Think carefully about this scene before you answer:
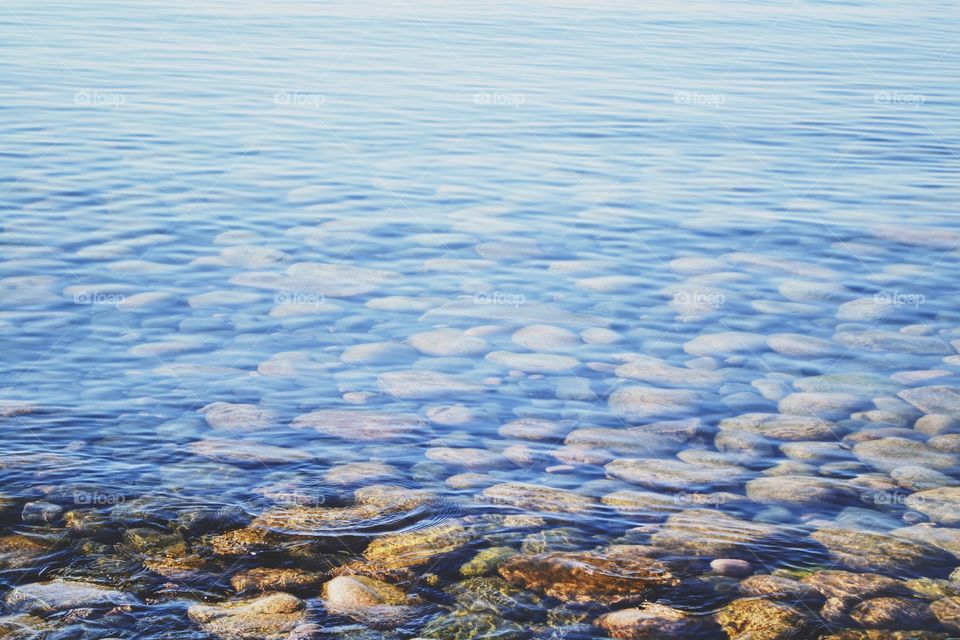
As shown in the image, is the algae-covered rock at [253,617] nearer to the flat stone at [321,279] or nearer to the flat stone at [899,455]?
the flat stone at [899,455]

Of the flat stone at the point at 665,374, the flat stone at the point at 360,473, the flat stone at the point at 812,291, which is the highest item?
the flat stone at the point at 812,291

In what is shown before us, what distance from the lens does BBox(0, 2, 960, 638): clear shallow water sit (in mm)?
5867

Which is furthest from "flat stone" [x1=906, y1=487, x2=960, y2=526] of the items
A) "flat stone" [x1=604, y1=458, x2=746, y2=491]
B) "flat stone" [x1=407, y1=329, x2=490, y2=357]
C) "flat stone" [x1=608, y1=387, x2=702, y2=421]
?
"flat stone" [x1=407, y1=329, x2=490, y2=357]

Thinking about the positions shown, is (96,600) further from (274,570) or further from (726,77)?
(726,77)

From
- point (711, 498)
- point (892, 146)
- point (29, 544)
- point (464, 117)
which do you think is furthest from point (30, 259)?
point (892, 146)

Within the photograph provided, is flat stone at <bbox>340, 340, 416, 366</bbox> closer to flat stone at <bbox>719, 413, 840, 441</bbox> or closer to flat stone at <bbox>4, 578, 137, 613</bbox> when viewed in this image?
flat stone at <bbox>719, 413, 840, 441</bbox>

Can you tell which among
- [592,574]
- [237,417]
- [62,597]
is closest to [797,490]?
[592,574]

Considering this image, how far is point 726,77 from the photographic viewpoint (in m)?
19.6

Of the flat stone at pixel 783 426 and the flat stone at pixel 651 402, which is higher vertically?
the flat stone at pixel 651 402

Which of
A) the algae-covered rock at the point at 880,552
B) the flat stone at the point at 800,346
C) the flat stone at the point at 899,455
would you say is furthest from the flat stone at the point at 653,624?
the flat stone at the point at 800,346

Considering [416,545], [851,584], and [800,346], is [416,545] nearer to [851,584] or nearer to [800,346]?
[851,584]

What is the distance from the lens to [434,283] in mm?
9641

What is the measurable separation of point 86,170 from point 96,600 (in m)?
9.41

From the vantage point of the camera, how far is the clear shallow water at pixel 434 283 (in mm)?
5867
